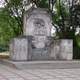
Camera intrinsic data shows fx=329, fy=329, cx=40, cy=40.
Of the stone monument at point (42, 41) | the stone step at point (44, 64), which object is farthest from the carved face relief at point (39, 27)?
the stone step at point (44, 64)

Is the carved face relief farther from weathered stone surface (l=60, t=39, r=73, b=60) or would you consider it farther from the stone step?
the stone step

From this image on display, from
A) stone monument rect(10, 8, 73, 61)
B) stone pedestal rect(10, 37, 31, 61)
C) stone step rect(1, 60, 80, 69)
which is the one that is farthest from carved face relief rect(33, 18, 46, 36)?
stone step rect(1, 60, 80, 69)

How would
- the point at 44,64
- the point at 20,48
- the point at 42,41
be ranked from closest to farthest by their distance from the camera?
the point at 44,64
the point at 20,48
the point at 42,41

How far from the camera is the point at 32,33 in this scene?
18.3 meters

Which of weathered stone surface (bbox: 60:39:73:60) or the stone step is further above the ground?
weathered stone surface (bbox: 60:39:73:60)

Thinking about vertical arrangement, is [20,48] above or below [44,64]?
above

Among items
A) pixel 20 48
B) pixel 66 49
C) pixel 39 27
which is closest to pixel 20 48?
pixel 20 48

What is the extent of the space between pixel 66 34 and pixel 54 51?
20.8ft

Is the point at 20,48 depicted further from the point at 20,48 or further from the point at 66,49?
the point at 66,49

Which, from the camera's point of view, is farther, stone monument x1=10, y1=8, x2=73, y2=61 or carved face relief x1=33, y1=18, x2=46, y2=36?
carved face relief x1=33, y1=18, x2=46, y2=36

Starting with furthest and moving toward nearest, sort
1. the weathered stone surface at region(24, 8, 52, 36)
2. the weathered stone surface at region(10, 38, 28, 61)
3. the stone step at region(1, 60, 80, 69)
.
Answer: the weathered stone surface at region(24, 8, 52, 36)
the weathered stone surface at region(10, 38, 28, 61)
the stone step at region(1, 60, 80, 69)

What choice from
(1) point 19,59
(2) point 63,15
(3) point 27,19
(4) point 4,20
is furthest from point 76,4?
(1) point 19,59

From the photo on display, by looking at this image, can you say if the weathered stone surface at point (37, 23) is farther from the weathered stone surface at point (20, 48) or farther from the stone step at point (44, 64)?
the stone step at point (44, 64)

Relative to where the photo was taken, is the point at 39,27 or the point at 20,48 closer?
the point at 20,48
